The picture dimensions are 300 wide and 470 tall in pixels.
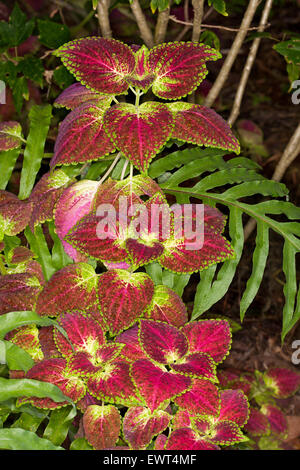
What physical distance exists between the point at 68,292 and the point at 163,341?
0.18m

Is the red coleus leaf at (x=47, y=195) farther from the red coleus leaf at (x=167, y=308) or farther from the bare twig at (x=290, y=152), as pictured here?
the bare twig at (x=290, y=152)

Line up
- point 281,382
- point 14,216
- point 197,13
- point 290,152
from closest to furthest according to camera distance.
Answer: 1. point 14,216
2. point 197,13
3. point 281,382
4. point 290,152

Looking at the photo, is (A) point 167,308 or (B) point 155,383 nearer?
(B) point 155,383

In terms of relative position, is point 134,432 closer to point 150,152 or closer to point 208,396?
point 208,396

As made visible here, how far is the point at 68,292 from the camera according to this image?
93 cm

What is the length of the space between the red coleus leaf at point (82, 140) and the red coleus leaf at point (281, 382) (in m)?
0.75

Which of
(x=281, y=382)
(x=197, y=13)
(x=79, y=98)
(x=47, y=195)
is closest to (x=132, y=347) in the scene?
(x=47, y=195)

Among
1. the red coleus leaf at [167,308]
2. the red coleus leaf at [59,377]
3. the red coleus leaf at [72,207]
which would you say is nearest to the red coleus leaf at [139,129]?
the red coleus leaf at [72,207]

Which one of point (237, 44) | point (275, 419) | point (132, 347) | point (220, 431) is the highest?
point (237, 44)

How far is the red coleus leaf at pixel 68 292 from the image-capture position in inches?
36.1

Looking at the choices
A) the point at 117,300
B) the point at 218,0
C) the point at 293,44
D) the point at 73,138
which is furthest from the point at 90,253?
the point at 293,44

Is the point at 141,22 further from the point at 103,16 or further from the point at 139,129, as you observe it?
the point at 139,129

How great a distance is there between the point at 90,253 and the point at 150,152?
0.59 feet

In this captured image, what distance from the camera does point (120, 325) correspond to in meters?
0.86
